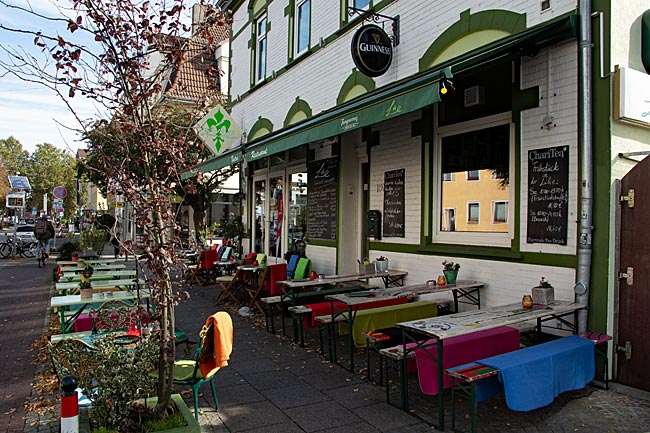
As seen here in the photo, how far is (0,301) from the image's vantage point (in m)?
10.4

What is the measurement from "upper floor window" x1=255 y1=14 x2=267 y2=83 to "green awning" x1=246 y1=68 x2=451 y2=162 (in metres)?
5.08

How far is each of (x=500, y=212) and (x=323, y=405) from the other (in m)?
3.39

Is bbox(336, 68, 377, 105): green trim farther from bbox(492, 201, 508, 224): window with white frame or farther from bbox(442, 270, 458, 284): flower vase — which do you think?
bbox(442, 270, 458, 284): flower vase

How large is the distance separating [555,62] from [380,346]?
11.9ft

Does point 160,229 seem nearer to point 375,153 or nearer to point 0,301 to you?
point 375,153

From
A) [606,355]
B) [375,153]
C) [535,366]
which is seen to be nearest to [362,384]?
[535,366]

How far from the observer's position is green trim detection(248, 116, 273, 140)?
41.3ft

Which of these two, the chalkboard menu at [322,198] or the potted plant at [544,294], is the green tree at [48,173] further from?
the potted plant at [544,294]

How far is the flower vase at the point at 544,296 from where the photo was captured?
16.9ft

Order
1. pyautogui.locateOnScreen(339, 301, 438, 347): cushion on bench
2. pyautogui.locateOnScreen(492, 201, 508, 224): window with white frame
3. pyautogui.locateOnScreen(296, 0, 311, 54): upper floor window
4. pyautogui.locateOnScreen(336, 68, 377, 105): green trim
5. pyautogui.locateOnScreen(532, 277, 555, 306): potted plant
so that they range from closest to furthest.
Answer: pyautogui.locateOnScreen(532, 277, 555, 306): potted plant, pyautogui.locateOnScreen(339, 301, 438, 347): cushion on bench, pyautogui.locateOnScreen(492, 201, 508, 224): window with white frame, pyautogui.locateOnScreen(336, 68, 377, 105): green trim, pyautogui.locateOnScreen(296, 0, 311, 54): upper floor window

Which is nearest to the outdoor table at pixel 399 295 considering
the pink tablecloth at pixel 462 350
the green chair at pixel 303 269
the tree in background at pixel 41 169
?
the pink tablecloth at pixel 462 350

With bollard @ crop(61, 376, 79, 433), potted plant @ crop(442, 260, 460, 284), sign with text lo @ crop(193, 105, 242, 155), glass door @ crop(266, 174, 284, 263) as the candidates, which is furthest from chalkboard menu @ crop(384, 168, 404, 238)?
bollard @ crop(61, 376, 79, 433)

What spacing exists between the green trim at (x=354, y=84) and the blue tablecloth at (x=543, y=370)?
17.7 feet

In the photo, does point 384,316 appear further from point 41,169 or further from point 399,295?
point 41,169
